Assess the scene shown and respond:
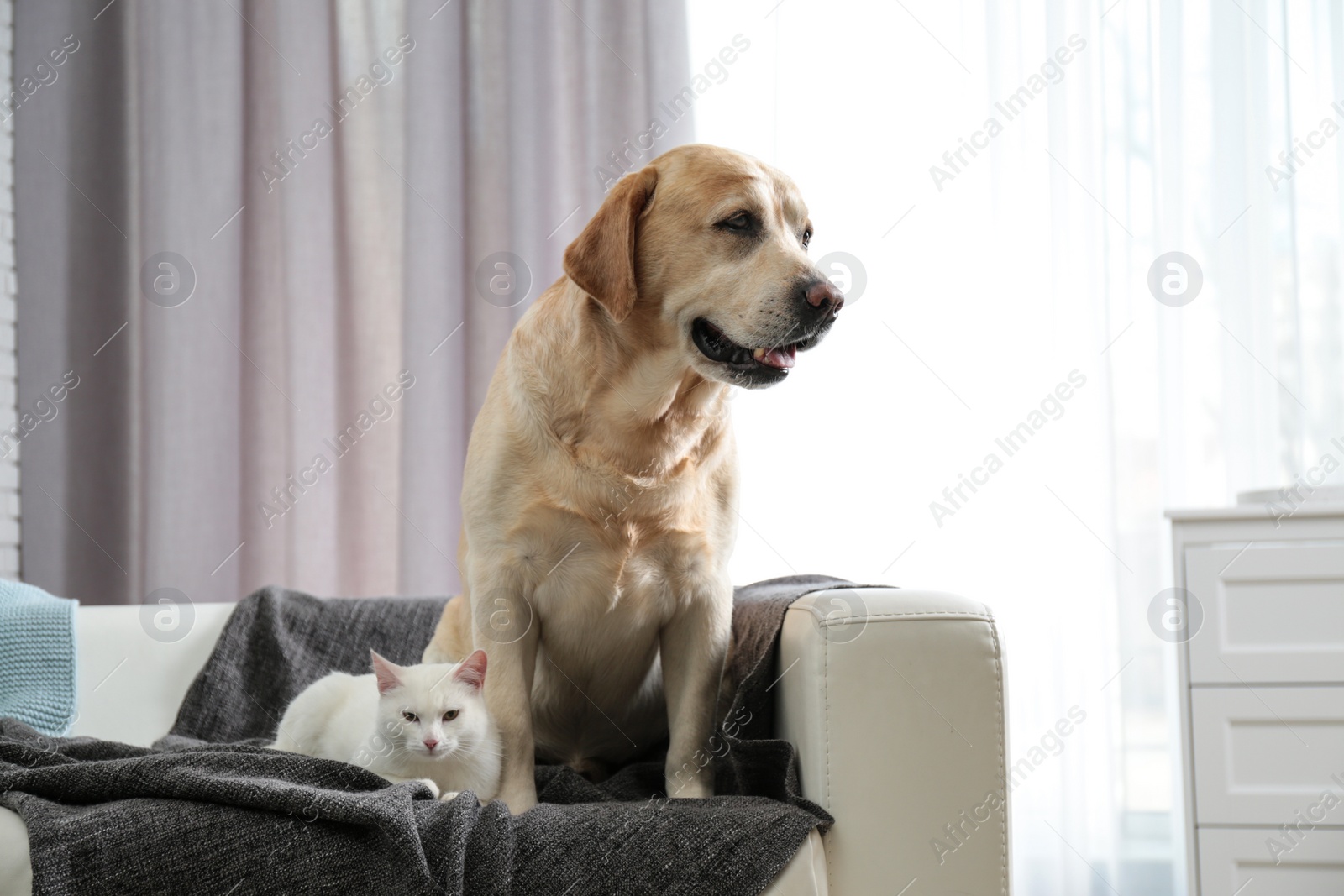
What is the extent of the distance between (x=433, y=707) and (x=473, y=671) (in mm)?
66

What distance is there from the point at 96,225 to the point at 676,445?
85.6 inches

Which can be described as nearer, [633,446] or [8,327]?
[633,446]

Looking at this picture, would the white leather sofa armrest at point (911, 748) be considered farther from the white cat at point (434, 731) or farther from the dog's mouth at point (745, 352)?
the white cat at point (434, 731)

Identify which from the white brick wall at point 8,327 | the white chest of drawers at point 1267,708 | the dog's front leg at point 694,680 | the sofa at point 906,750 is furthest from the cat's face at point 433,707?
the white brick wall at point 8,327

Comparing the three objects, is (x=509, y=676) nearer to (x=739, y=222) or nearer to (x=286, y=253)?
(x=739, y=222)

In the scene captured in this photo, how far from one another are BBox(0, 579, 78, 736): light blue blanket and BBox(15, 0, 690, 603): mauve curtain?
901mm

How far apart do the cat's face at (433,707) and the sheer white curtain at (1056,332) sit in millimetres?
1287

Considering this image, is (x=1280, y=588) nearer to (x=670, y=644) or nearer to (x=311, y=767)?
(x=670, y=644)

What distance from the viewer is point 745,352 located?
1244mm

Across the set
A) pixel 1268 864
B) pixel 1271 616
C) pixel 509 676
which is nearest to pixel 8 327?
pixel 509 676

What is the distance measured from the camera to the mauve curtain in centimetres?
258

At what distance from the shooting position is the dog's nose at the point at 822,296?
3.92ft

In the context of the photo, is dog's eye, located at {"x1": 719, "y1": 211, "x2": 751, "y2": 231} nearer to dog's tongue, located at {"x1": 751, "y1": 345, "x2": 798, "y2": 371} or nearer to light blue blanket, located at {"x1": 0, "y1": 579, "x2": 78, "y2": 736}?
dog's tongue, located at {"x1": 751, "y1": 345, "x2": 798, "y2": 371}

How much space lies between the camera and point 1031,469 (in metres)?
2.38
